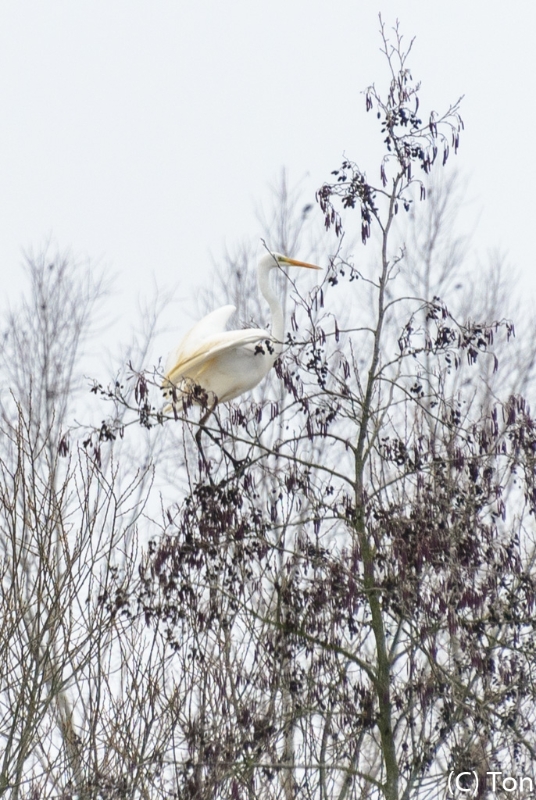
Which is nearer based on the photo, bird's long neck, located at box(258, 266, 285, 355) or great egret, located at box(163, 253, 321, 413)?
great egret, located at box(163, 253, 321, 413)

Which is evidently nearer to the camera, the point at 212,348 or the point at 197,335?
the point at 212,348

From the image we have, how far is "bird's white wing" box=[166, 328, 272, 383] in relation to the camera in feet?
20.9

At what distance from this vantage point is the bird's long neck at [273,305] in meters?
6.86

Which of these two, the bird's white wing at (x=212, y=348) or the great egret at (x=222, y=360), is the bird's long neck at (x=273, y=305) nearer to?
the great egret at (x=222, y=360)

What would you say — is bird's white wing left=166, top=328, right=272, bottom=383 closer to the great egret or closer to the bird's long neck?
the great egret

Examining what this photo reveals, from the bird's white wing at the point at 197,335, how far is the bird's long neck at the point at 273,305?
25 cm

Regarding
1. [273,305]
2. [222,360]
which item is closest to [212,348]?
[222,360]

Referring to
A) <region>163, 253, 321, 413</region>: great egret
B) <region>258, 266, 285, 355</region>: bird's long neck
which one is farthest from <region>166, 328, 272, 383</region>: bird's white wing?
<region>258, 266, 285, 355</region>: bird's long neck

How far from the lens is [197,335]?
273 inches

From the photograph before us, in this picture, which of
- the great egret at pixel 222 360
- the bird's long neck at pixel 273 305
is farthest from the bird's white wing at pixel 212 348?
the bird's long neck at pixel 273 305

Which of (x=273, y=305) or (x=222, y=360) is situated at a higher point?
(x=273, y=305)

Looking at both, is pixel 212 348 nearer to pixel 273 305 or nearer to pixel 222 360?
pixel 222 360

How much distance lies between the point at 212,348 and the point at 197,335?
511 mm

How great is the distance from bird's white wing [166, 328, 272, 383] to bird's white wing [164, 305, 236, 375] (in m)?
0.06
